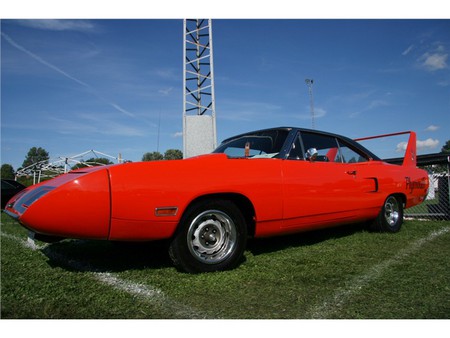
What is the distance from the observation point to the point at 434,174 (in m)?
7.39

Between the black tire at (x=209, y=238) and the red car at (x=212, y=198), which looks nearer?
the red car at (x=212, y=198)

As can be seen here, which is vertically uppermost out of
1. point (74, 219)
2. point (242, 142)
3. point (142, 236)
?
point (242, 142)

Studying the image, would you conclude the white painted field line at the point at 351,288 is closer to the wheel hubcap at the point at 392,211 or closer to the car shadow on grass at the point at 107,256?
the wheel hubcap at the point at 392,211

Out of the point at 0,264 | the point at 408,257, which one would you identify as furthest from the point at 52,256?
the point at 408,257

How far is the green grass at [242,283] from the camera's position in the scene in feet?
6.38

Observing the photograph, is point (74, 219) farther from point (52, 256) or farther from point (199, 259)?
point (52, 256)

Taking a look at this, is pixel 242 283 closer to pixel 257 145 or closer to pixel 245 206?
pixel 245 206

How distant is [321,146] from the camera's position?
163 inches

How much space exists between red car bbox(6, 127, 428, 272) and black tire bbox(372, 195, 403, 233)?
552 mm

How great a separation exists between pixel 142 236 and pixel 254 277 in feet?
3.15

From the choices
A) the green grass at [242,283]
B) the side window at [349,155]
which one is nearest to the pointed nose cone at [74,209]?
the green grass at [242,283]

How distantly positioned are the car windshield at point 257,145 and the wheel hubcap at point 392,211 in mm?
2279

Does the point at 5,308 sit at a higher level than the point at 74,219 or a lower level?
lower

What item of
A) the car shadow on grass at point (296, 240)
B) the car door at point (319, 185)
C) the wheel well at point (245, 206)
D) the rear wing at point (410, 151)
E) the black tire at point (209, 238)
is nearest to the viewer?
the black tire at point (209, 238)
